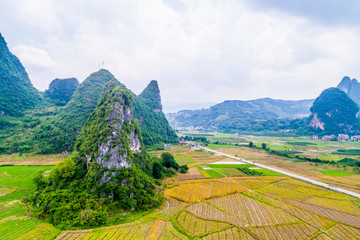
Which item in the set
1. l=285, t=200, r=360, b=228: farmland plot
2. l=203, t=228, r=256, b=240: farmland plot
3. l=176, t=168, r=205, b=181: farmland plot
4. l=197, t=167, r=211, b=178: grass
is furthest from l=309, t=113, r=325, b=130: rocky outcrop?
l=203, t=228, r=256, b=240: farmland plot

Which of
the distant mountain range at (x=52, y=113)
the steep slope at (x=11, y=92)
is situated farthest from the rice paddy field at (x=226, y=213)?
the steep slope at (x=11, y=92)

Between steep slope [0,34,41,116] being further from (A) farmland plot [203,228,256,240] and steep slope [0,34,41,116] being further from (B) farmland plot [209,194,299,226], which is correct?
(A) farmland plot [203,228,256,240]

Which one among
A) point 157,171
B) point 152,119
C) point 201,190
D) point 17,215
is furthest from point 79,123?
point 201,190

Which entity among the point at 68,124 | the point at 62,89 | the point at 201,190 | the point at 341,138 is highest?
the point at 62,89

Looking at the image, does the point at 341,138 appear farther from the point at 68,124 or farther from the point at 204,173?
the point at 68,124

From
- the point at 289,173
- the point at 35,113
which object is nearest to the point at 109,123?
the point at 289,173

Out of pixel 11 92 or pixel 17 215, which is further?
pixel 11 92

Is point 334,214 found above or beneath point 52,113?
beneath
